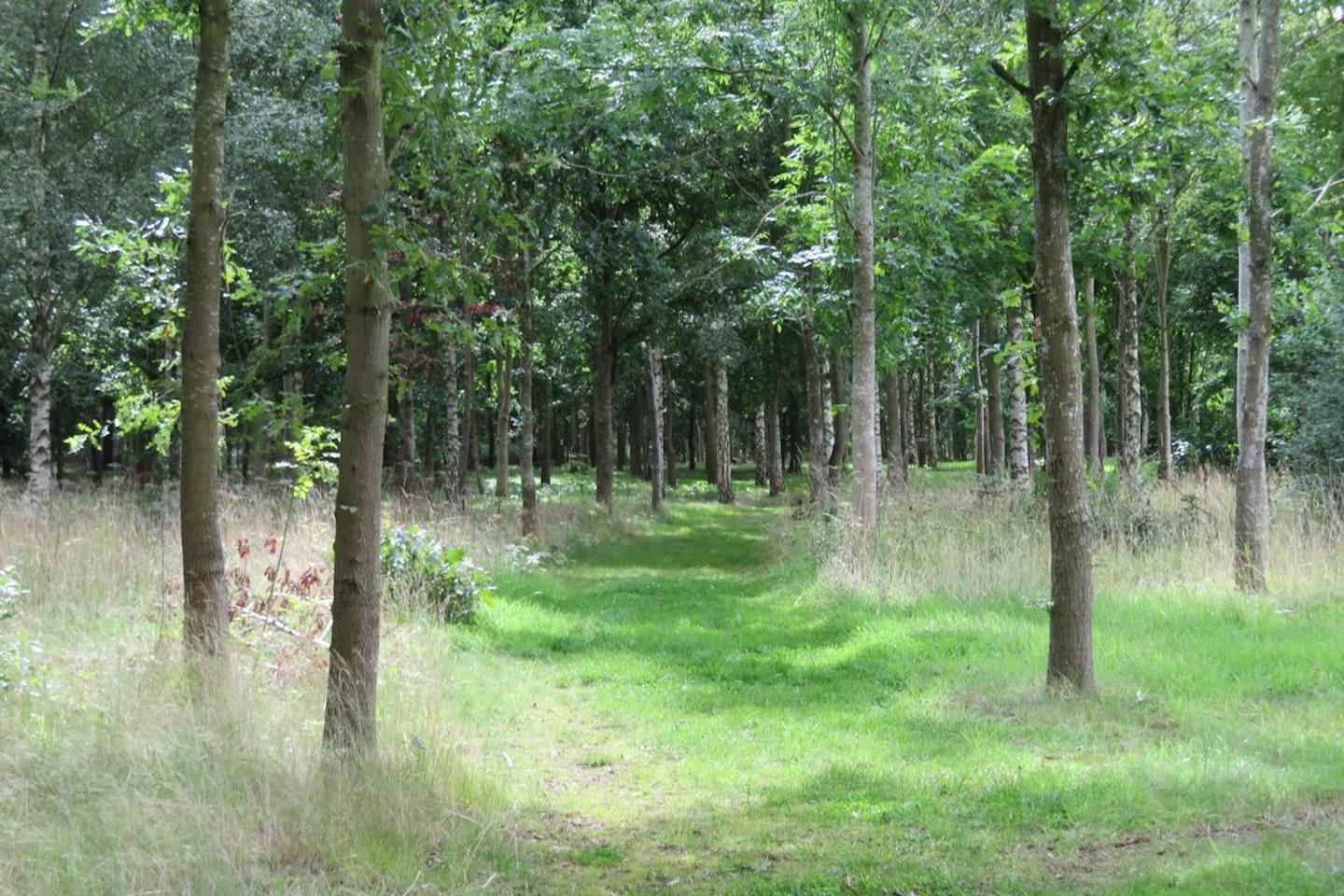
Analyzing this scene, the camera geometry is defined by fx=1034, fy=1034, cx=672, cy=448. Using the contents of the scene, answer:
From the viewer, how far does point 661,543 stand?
20422mm

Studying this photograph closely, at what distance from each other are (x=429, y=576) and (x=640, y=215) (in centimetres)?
1397

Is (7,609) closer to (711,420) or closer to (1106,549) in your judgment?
(1106,549)

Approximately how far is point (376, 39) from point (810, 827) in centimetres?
421

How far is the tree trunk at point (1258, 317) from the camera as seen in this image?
9.12m

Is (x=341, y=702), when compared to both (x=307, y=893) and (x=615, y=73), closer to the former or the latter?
(x=307, y=893)

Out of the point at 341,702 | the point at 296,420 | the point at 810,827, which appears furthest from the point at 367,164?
the point at 810,827

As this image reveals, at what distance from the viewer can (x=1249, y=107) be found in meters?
9.52

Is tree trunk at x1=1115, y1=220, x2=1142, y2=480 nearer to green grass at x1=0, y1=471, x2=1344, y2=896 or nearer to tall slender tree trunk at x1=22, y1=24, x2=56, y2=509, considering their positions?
green grass at x1=0, y1=471, x2=1344, y2=896

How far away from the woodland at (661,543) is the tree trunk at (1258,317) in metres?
0.04

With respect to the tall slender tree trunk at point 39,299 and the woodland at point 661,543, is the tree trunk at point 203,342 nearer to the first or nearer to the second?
the woodland at point 661,543

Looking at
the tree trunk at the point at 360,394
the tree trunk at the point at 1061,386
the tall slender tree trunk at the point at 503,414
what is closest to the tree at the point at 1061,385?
the tree trunk at the point at 1061,386

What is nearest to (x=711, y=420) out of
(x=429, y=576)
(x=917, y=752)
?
(x=429, y=576)

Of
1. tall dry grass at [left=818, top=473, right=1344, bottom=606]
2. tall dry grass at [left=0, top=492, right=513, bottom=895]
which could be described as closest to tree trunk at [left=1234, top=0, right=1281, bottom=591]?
tall dry grass at [left=818, top=473, right=1344, bottom=606]

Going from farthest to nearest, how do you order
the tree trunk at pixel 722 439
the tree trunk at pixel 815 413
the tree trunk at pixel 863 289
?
the tree trunk at pixel 722 439, the tree trunk at pixel 815 413, the tree trunk at pixel 863 289
